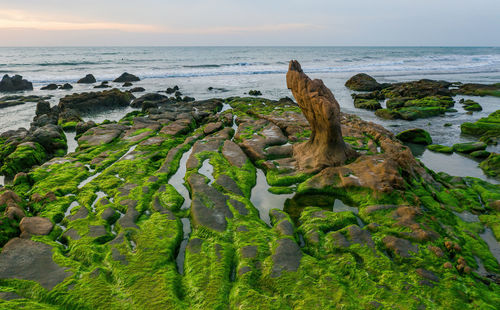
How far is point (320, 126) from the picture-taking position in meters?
9.65

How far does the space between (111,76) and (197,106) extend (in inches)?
1148

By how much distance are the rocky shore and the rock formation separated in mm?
48

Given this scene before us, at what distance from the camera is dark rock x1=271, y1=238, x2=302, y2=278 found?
5.05m

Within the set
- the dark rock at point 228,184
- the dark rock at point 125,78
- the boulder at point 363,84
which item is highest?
the dark rock at point 125,78

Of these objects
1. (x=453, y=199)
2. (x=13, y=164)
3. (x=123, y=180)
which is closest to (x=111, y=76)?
(x=13, y=164)

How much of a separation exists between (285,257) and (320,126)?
5551 millimetres

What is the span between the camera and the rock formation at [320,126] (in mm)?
9250

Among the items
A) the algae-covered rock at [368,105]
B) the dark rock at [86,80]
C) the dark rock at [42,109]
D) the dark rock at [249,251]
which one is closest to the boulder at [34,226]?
the dark rock at [249,251]

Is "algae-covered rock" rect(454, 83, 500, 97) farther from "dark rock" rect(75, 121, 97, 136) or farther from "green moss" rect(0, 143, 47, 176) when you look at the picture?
"green moss" rect(0, 143, 47, 176)

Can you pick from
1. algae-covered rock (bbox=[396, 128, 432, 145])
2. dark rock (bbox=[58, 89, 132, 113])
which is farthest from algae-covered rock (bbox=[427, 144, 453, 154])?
dark rock (bbox=[58, 89, 132, 113])

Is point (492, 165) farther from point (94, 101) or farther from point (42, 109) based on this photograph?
point (42, 109)

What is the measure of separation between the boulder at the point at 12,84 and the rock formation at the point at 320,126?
35068 mm

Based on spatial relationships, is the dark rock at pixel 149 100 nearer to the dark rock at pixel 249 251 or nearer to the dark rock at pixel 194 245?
the dark rock at pixel 194 245

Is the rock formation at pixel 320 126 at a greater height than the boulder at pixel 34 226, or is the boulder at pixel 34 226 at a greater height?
the rock formation at pixel 320 126
